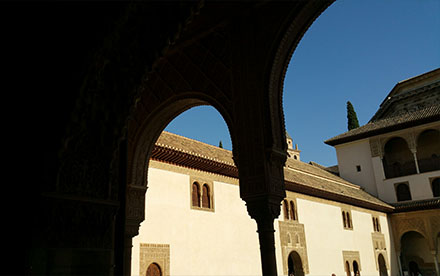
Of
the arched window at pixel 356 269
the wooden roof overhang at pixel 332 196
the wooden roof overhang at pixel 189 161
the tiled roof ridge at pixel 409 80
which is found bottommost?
the arched window at pixel 356 269

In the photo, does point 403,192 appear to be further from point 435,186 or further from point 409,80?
point 409,80

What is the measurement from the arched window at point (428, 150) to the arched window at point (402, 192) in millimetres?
1472

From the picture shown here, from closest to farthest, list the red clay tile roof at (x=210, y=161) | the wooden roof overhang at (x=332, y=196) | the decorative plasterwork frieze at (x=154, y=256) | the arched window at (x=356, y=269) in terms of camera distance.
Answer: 1. the decorative plasterwork frieze at (x=154, y=256)
2. the red clay tile roof at (x=210, y=161)
3. the wooden roof overhang at (x=332, y=196)
4. the arched window at (x=356, y=269)

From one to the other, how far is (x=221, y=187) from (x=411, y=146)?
15.3 metres

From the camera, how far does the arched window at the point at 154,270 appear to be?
10.3 meters

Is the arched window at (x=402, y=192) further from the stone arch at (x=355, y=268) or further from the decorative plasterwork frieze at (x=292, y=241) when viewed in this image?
the decorative plasterwork frieze at (x=292, y=241)

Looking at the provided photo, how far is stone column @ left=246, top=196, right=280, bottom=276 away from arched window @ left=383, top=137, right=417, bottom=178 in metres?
22.3

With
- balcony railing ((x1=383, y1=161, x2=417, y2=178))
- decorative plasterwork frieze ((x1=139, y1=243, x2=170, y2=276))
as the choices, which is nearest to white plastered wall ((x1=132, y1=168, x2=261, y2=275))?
decorative plasterwork frieze ((x1=139, y1=243, x2=170, y2=276))

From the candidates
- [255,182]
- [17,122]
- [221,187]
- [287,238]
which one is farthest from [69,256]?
[287,238]

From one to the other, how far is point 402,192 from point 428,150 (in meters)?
3.14

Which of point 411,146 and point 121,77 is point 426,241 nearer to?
point 411,146

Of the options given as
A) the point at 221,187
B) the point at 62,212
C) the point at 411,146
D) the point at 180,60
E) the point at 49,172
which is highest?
the point at 411,146

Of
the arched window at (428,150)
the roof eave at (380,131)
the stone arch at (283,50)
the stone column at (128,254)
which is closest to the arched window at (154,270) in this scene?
the stone column at (128,254)

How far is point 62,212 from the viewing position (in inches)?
90.1
